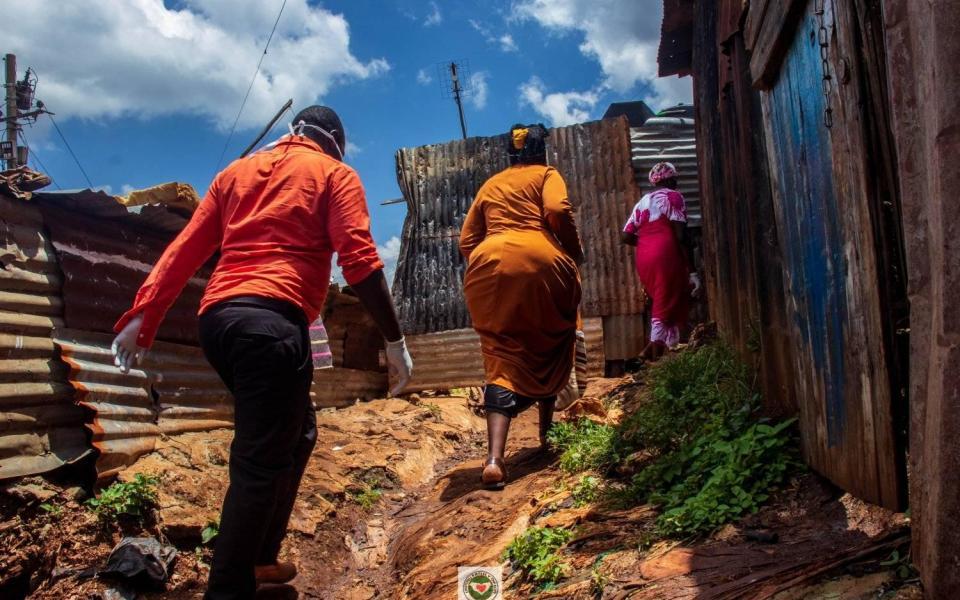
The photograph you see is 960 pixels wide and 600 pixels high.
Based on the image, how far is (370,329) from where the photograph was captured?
9.75 m

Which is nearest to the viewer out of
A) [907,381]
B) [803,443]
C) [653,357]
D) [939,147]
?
[939,147]

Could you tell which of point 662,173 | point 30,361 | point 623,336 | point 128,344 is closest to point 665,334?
point 662,173

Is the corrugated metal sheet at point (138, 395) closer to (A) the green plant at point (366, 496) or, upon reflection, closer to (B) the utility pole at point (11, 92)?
(A) the green plant at point (366, 496)

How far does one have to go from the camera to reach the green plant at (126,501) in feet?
12.0

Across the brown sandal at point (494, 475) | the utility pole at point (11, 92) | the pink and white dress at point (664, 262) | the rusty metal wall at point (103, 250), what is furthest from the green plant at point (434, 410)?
the utility pole at point (11, 92)

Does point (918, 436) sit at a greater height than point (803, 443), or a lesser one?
greater

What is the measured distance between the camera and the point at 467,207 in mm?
9734

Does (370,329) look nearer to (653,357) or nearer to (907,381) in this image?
(653,357)

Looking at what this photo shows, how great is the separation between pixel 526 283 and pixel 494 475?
112 cm

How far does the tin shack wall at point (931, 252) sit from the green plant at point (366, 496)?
3568mm

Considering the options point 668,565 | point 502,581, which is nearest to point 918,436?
point 668,565

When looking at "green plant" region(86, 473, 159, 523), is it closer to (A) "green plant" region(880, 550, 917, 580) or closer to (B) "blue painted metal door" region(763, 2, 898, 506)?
(B) "blue painted metal door" region(763, 2, 898, 506)

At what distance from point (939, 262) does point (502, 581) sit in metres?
1.94

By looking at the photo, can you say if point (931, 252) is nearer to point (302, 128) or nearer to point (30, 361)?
point (302, 128)
